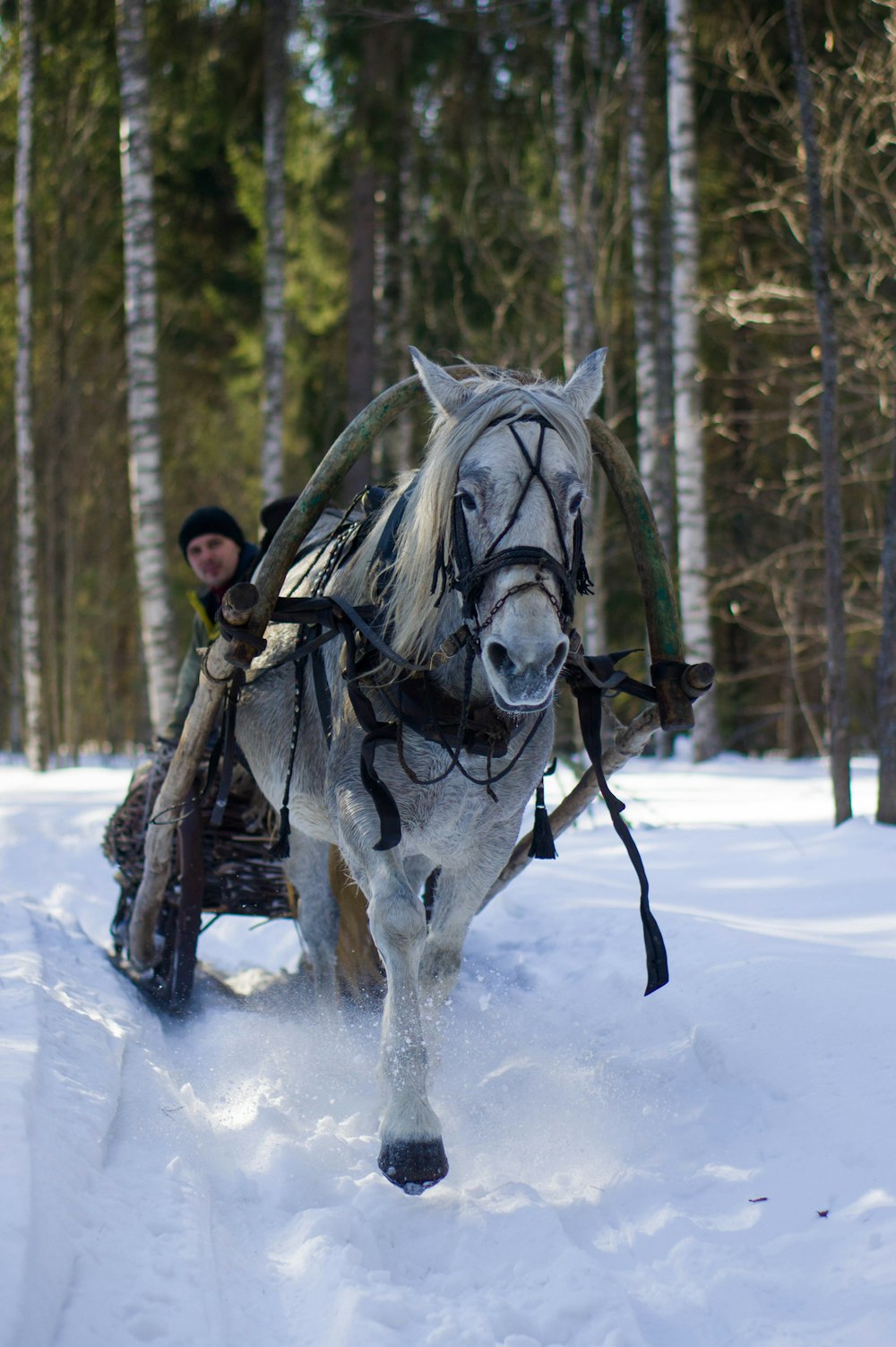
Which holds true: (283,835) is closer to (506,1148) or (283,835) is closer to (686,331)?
(506,1148)

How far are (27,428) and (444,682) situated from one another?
1288 cm

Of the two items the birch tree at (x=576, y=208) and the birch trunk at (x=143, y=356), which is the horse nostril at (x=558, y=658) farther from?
the birch tree at (x=576, y=208)

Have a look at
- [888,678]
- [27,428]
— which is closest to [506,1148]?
[888,678]

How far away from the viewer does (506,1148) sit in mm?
3158

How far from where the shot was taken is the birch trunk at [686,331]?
10.8 metres

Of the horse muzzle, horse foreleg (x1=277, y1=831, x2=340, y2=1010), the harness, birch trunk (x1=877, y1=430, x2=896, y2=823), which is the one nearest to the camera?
the horse muzzle

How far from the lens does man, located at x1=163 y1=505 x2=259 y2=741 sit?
16.7 ft

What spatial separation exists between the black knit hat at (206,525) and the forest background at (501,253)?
6652 mm

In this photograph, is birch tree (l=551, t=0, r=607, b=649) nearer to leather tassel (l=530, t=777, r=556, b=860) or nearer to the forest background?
the forest background

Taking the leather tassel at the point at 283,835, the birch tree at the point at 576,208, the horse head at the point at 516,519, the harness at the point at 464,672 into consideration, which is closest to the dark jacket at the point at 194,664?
the leather tassel at the point at 283,835

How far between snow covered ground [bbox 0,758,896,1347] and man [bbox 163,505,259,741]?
119 centimetres

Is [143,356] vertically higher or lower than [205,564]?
higher

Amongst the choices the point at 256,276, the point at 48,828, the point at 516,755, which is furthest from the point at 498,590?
the point at 256,276

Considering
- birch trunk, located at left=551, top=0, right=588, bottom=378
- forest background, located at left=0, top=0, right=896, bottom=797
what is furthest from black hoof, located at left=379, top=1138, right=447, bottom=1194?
birch trunk, located at left=551, top=0, right=588, bottom=378
